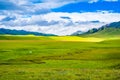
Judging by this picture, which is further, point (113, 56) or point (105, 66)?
point (113, 56)

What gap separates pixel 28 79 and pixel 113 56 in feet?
148

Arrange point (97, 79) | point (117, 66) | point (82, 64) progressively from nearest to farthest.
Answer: point (97, 79) < point (117, 66) < point (82, 64)

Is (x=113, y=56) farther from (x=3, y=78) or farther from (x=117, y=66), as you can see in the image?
(x=3, y=78)

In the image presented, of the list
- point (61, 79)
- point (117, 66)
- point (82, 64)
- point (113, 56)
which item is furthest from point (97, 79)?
point (113, 56)

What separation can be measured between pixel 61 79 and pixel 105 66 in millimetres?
23355

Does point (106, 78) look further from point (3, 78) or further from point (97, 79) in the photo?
point (3, 78)

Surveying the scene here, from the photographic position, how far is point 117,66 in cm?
5588

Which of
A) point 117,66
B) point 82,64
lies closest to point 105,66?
point 117,66

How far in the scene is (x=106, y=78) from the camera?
35625 mm

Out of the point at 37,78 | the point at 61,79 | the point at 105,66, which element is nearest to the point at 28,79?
the point at 37,78

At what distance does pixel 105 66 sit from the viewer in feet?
187

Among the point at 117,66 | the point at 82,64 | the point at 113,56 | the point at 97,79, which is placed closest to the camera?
the point at 97,79

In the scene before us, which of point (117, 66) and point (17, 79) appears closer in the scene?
point (17, 79)

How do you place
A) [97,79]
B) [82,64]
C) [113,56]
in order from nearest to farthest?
[97,79] → [82,64] → [113,56]
